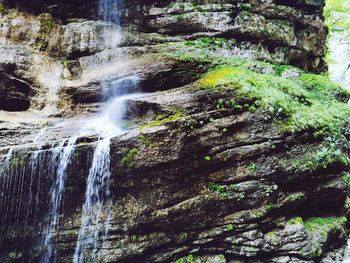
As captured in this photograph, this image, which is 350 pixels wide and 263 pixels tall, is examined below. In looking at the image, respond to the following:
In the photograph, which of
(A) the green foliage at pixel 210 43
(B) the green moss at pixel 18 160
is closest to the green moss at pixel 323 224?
(B) the green moss at pixel 18 160

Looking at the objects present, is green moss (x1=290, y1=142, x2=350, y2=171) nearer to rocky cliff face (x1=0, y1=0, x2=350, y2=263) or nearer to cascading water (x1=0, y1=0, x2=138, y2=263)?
rocky cliff face (x1=0, y1=0, x2=350, y2=263)

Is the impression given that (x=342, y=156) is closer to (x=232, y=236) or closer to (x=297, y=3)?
(x=232, y=236)

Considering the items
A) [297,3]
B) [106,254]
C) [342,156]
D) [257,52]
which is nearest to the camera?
[106,254]

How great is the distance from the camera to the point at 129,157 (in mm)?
7535

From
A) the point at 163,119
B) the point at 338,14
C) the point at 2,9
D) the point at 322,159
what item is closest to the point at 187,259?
the point at 163,119

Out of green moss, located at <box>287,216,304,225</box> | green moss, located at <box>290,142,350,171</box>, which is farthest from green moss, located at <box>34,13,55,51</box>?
green moss, located at <box>287,216,304,225</box>

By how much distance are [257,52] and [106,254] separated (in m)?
9.55

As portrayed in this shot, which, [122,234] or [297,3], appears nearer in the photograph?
[122,234]

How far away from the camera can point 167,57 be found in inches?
434

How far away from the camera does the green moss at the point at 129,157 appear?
7.52 m

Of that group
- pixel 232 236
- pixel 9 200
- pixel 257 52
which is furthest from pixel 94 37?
pixel 232 236

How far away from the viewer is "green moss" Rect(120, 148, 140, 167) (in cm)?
752

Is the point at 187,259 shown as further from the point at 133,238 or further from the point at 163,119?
the point at 163,119

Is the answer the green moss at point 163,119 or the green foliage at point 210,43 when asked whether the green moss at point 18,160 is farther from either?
the green foliage at point 210,43
